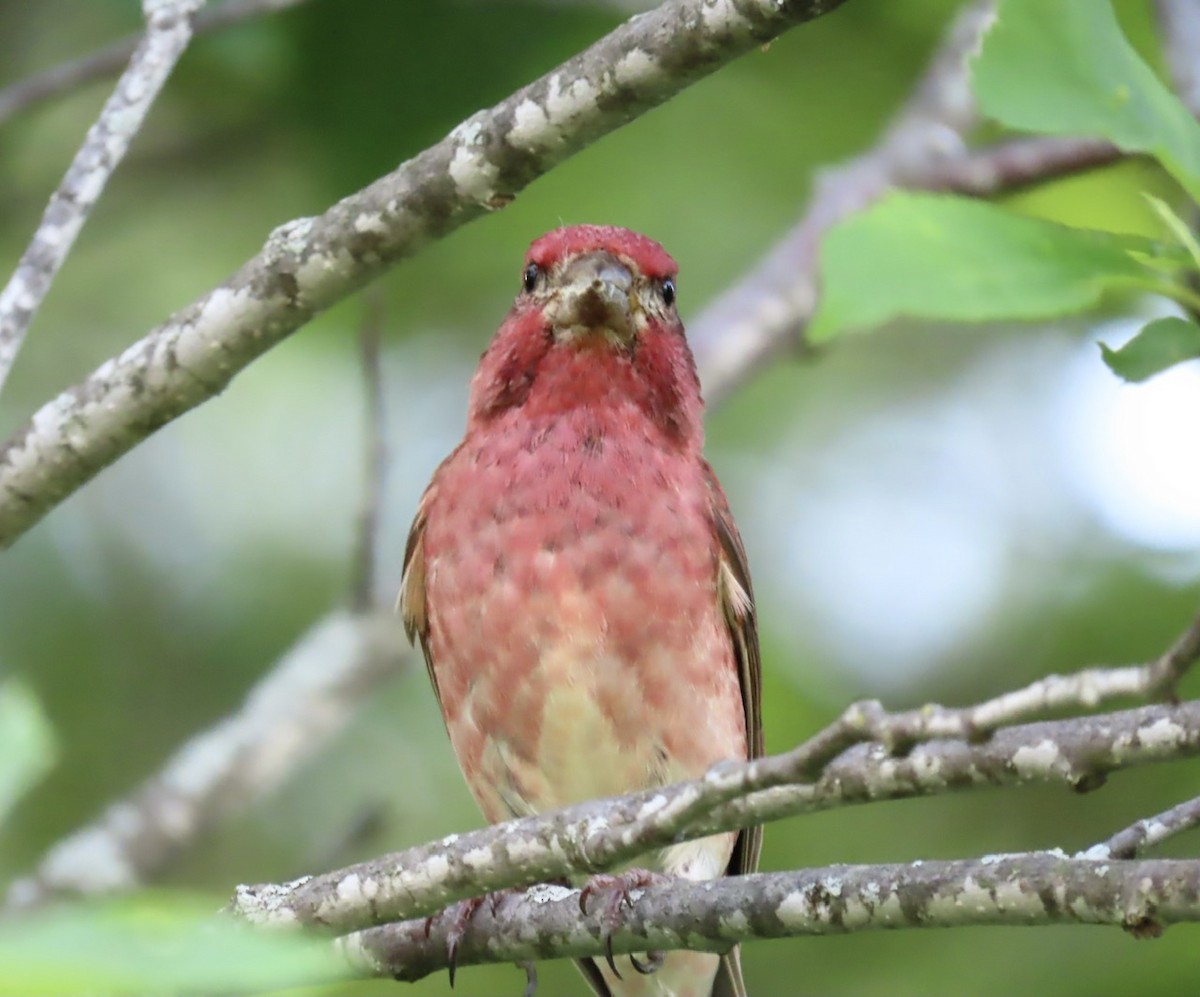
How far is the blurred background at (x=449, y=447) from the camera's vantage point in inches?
270

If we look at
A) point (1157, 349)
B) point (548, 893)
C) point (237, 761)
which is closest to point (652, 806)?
point (1157, 349)

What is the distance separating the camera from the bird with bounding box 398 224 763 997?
4852 millimetres

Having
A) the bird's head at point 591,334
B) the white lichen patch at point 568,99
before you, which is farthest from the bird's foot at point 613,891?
the bird's head at point 591,334

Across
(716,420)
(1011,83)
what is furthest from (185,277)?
(1011,83)

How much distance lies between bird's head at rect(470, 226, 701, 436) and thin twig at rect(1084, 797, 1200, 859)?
2.77 m

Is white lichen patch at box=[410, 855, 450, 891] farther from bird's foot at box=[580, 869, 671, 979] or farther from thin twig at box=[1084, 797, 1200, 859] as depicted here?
thin twig at box=[1084, 797, 1200, 859]

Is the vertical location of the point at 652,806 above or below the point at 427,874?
below

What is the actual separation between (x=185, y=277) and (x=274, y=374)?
1.09 m

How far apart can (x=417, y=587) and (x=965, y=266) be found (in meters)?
3.00

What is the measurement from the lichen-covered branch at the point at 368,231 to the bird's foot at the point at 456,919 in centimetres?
131

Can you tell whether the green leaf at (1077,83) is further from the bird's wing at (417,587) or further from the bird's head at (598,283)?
the bird's wing at (417,587)

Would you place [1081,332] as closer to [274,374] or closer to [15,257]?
[274,374]

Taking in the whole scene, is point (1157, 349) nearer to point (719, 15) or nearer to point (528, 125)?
point (719, 15)

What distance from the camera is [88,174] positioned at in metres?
3.90
